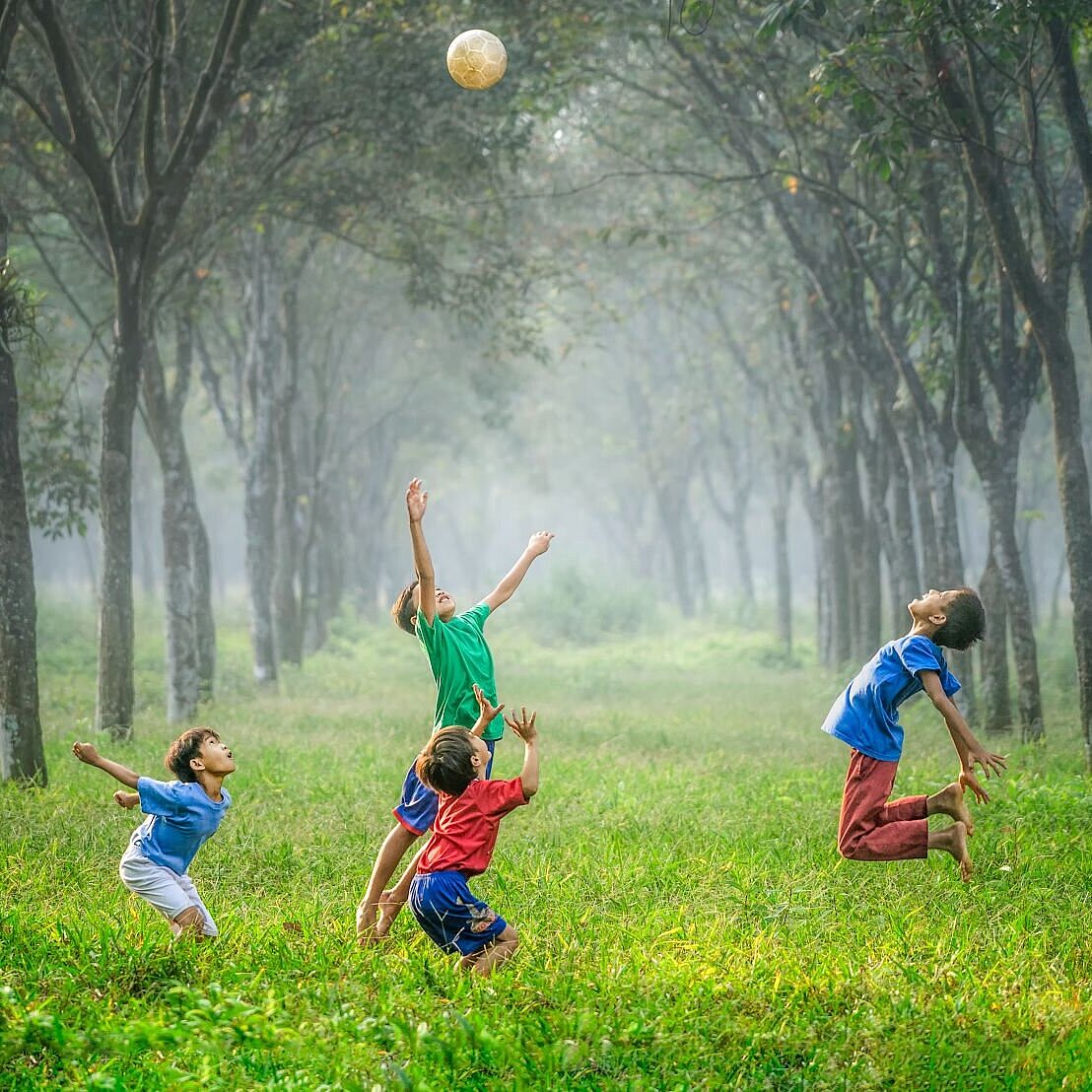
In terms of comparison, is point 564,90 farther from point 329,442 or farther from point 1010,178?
point 329,442

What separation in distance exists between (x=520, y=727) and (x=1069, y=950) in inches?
104

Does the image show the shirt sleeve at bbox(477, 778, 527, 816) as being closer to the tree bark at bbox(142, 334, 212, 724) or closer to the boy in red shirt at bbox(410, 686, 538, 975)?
the boy in red shirt at bbox(410, 686, 538, 975)

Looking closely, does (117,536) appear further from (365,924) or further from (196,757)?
(365,924)

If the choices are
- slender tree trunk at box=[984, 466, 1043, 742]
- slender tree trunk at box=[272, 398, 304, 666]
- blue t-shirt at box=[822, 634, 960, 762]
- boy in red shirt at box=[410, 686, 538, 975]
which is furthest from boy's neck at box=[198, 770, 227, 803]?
slender tree trunk at box=[272, 398, 304, 666]

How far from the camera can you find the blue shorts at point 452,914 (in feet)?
16.1

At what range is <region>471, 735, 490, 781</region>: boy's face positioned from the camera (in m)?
5.12

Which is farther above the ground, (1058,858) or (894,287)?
(894,287)

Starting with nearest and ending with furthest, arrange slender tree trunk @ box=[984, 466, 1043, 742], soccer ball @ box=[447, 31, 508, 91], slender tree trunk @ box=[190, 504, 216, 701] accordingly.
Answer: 1. soccer ball @ box=[447, 31, 508, 91]
2. slender tree trunk @ box=[984, 466, 1043, 742]
3. slender tree trunk @ box=[190, 504, 216, 701]

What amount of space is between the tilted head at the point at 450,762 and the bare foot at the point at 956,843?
2699 mm

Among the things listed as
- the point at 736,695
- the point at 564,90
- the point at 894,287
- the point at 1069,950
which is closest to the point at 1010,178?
the point at 894,287

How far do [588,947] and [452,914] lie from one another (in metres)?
0.78

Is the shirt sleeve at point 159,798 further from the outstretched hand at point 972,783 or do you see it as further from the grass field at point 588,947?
the outstretched hand at point 972,783

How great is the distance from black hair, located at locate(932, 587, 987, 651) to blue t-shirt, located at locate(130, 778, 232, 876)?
3810mm

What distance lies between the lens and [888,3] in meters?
9.88
